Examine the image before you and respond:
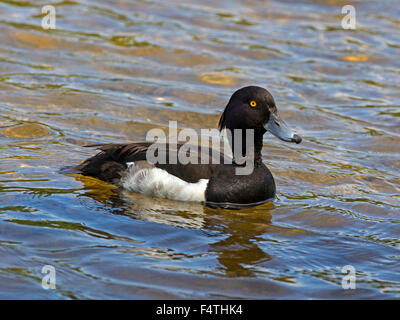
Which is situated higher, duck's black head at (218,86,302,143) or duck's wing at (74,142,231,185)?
duck's black head at (218,86,302,143)

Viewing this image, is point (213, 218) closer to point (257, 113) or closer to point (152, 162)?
point (152, 162)

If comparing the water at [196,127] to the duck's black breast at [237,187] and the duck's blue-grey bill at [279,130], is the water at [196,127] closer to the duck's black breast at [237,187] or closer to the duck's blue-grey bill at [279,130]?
the duck's black breast at [237,187]

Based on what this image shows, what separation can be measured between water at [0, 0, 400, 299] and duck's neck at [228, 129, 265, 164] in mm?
554

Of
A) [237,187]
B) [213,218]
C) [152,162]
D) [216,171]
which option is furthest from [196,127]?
[213,218]

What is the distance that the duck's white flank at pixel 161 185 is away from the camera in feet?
24.0

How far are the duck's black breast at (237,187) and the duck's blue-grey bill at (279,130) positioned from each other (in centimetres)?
43

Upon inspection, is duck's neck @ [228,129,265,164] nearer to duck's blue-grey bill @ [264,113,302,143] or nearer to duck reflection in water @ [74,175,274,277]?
duck's blue-grey bill @ [264,113,302,143]

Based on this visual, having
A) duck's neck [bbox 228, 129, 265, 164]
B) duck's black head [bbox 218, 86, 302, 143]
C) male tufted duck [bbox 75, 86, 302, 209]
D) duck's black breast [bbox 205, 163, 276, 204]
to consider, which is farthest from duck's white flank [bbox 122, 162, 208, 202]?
duck's black head [bbox 218, 86, 302, 143]

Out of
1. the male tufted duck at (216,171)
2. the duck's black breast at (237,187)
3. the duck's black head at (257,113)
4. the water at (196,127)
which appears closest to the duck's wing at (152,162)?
the male tufted duck at (216,171)

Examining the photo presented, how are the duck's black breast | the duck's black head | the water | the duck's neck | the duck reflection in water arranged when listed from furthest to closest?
the duck's neck
the duck's black head
the duck's black breast
the duck reflection in water
the water

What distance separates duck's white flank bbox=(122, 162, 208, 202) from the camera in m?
7.30

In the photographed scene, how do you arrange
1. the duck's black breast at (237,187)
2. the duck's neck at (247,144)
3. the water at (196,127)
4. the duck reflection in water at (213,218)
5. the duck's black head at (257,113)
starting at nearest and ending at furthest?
1. the water at (196,127)
2. the duck reflection in water at (213,218)
3. the duck's black breast at (237,187)
4. the duck's black head at (257,113)
5. the duck's neck at (247,144)

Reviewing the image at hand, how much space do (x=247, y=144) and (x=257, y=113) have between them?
14.3 inches
